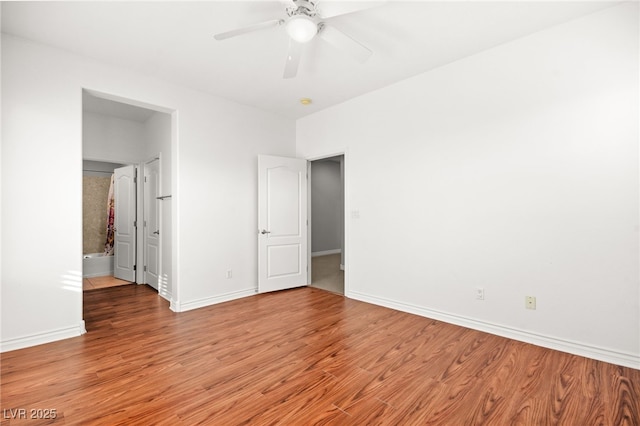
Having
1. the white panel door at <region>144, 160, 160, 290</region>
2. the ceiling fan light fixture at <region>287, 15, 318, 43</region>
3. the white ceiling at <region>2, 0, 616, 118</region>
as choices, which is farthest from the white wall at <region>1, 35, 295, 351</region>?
the ceiling fan light fixture at <region>287, 15, 318, 43</region>

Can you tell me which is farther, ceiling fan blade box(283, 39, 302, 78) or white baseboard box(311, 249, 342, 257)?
white baseboard box(311, 249, 342, 257)

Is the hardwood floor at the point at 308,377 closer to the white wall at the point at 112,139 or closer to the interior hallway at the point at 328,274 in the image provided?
the interior hallway at the point at 328,274

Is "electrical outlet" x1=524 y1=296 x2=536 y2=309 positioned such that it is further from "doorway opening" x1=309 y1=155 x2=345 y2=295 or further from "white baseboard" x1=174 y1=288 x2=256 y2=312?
"doorway opening" x1=309 y1=155 x2=345 y2=295

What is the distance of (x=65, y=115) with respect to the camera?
2906mm

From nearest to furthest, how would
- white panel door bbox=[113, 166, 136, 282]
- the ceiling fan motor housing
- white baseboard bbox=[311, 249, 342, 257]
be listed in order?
the ceiling fan motor housing < white panel door bbox=[113, 166, 136, 282] < white baseboard bbox=[311, 249, 342, 257]

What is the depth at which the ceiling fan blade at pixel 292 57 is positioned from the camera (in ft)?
7.74

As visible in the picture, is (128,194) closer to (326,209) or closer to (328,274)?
(328,274)

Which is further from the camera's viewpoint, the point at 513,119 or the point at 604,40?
the point at 513,119

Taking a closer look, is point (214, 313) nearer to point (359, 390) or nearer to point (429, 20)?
point (359, 390)

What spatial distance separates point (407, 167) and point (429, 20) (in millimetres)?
1540

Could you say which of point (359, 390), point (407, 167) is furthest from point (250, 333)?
point (407, 167)

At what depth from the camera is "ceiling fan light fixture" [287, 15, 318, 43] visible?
2150 millimetres

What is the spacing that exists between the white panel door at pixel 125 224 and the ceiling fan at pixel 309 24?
13.2 ft

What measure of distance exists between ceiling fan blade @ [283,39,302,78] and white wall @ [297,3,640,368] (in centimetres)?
158
